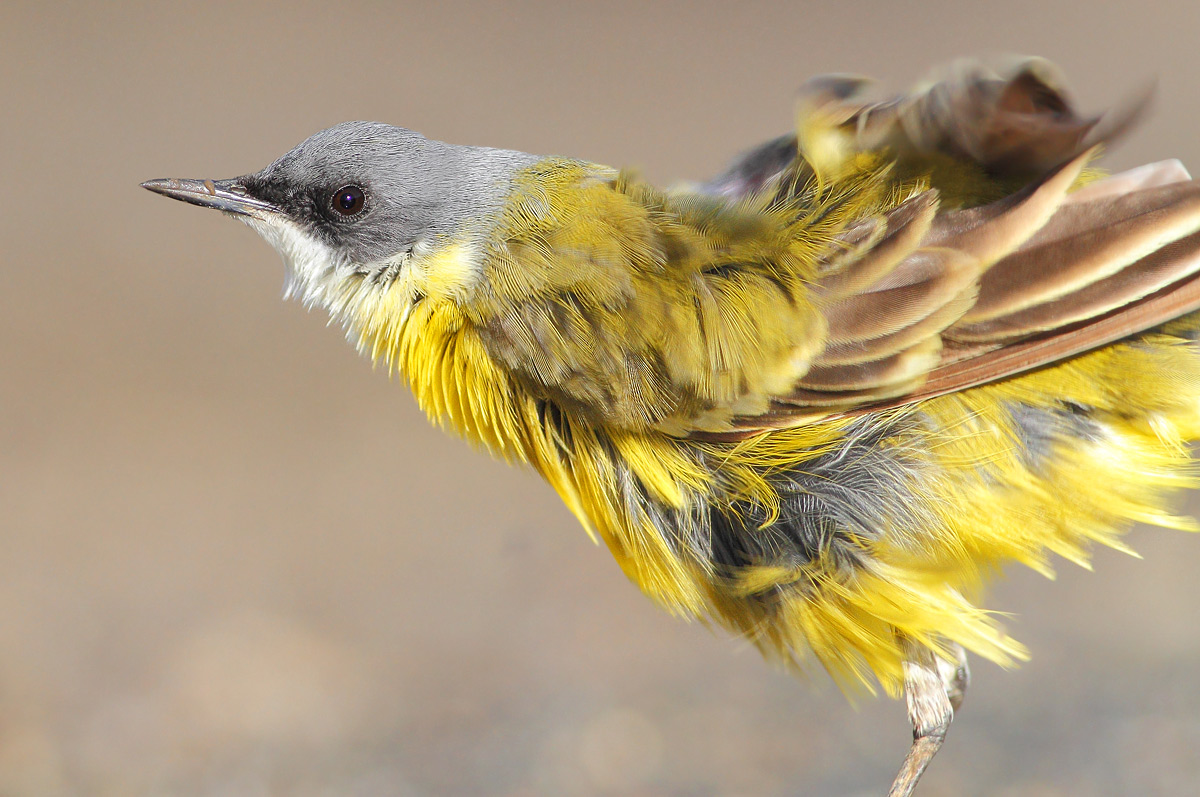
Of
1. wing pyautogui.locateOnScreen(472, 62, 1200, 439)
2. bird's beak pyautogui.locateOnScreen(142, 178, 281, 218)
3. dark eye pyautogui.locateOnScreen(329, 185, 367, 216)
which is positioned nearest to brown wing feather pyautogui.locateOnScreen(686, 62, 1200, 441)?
wing pyautogui.locateOnScreen(472, 62, 1200, 439)

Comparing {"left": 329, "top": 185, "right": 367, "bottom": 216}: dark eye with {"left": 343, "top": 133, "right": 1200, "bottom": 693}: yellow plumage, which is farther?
{"left": 329, "top": 185, "right": 367, "bottom": 216}: dark eye

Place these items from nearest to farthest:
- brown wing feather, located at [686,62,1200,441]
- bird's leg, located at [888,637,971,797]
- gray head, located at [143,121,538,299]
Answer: brown wing feather, located at [686,62,1200,441]
gray head, located at [143,121,538,299]
bird's leg, located at [888,637,971,797]

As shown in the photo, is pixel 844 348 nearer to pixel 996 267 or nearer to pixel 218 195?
pixel 996 267

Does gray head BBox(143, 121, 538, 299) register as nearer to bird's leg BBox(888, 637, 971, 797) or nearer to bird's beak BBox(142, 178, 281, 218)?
bird's beak BBox(142, 178, 281, 218)

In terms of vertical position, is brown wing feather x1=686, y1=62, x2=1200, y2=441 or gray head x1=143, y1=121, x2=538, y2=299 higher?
gray head x1=143, y1=121, x2=538, y2=299

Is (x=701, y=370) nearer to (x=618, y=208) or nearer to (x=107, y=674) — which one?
(x=618, y=208)
